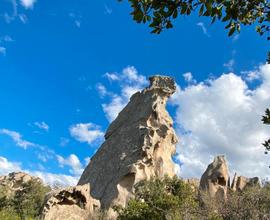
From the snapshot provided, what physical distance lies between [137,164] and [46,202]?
1506 centimetres

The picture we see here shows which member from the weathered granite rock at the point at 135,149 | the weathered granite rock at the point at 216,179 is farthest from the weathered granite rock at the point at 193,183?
the weathered granite rock at the point at 135,149

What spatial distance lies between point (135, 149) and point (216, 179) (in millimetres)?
9955

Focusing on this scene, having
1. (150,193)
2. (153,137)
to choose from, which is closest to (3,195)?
(153,137)

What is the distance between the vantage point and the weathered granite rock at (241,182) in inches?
2003

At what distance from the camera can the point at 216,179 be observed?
5019cm

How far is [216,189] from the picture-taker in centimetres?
4956

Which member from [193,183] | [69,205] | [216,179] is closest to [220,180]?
[216,179]

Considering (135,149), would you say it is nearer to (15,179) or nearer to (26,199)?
(26,199)

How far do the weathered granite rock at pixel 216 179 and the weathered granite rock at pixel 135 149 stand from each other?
16.5 ft

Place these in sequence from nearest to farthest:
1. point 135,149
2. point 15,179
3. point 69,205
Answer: point 69,205 → point 135,149 → point 15,179

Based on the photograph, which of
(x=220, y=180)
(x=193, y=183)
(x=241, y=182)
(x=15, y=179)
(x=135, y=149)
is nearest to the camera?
(x=220, y=180)

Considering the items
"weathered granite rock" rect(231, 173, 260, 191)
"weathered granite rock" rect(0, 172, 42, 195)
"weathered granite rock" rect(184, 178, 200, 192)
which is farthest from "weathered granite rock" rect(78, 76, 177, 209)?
"weathered granite rock" rect(0, 172, 42, 195)

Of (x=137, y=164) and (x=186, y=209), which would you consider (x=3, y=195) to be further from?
(x=186, y=209)

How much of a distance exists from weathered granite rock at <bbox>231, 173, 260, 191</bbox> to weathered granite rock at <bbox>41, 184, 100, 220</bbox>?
61.2 feet
